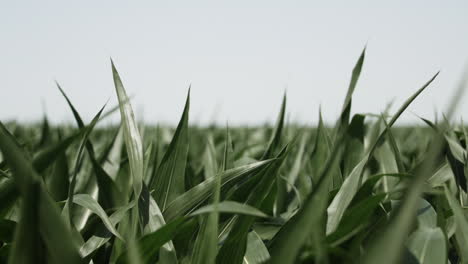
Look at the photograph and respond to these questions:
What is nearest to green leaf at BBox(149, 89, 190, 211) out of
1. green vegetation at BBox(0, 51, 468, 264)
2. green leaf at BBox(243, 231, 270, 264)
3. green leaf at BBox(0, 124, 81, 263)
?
green vegetation at BBox(0, 51, 468, 264)

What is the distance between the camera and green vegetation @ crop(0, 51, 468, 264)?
281mm

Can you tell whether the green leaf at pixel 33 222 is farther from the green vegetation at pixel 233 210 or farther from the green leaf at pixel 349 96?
the green leaf at pixel 349 96

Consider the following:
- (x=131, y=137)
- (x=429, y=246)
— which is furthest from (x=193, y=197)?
(x=429, y=246)

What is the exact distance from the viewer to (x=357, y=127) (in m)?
0.82

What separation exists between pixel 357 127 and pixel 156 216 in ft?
1.49

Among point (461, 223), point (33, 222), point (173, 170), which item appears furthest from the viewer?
point (173, 170)

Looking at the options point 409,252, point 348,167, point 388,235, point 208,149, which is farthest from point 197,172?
point 388,235

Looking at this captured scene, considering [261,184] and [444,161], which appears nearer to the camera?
[261,184]

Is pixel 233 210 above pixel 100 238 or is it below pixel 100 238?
above

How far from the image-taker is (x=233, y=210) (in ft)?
1.13

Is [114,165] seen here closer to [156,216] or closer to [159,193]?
[159,193]

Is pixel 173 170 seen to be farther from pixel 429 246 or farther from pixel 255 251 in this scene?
pixel 429 246

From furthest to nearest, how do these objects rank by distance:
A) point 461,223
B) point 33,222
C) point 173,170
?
point 173,170 → point 461,223 → point 33,222

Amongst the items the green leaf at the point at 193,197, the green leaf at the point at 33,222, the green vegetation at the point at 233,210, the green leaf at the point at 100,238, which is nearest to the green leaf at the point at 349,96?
the green vegetation at the point at 233,210
